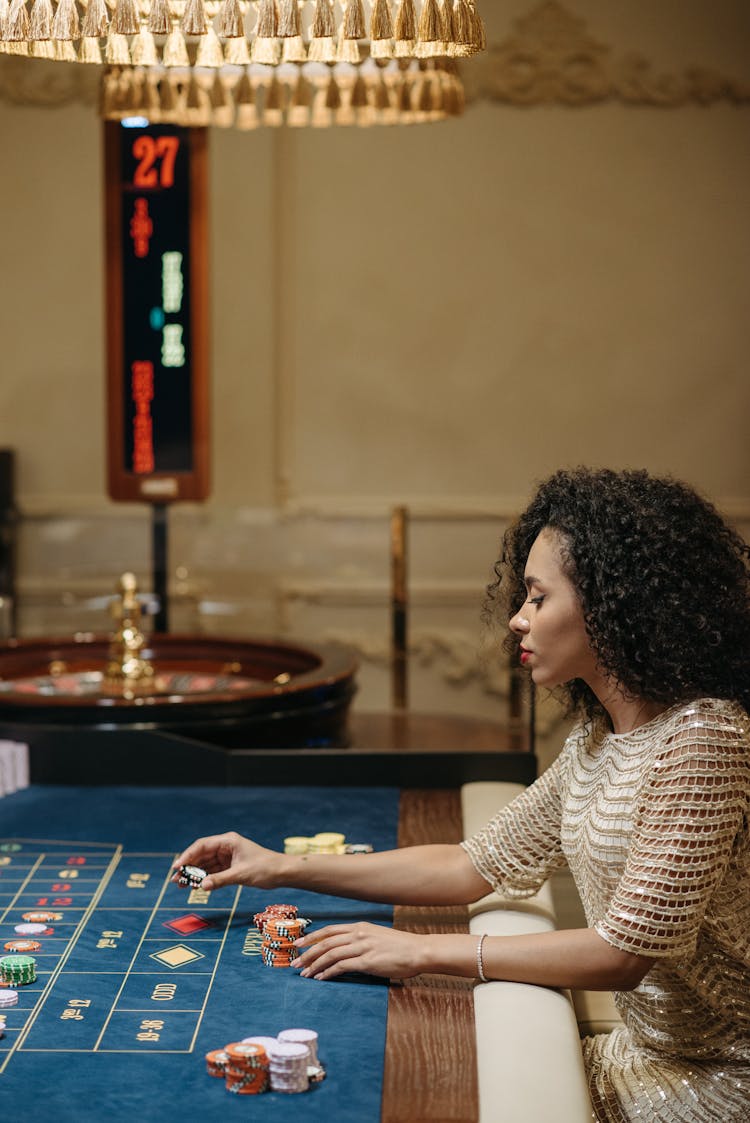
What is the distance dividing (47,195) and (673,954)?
4.93m

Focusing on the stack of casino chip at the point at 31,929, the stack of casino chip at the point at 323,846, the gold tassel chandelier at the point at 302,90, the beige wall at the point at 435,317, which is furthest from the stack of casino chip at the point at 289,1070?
the beige wall at the point at 435,317

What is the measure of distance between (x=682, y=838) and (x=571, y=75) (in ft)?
15.0

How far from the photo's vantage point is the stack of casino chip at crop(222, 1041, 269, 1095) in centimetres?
157

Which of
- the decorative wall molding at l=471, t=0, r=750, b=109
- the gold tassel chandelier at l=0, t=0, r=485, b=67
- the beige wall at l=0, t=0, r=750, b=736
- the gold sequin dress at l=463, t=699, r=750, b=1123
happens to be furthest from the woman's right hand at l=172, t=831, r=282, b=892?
the decorative wall molding at l=471, t=0, r=750, b=109

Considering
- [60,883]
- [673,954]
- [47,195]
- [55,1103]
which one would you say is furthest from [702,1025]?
[47,195]

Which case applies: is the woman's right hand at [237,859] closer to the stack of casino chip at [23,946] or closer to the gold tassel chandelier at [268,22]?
the stack of casino chip at [23,946]

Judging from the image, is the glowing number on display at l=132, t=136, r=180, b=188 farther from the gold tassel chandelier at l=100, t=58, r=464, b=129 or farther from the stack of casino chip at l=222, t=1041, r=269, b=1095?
the stack of casino chip at l=222, t=1041, r=269, b=1095

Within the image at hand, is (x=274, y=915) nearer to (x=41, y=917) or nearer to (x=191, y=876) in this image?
Answer: (x=191, y=876)

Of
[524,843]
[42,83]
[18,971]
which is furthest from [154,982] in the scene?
[42,83]

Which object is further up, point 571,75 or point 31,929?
point 571,75

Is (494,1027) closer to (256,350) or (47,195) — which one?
(256,350)

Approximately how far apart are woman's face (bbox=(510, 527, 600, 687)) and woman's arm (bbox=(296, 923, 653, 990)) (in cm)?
36

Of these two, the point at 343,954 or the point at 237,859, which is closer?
the point at 343,954

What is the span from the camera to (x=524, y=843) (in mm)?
2158
